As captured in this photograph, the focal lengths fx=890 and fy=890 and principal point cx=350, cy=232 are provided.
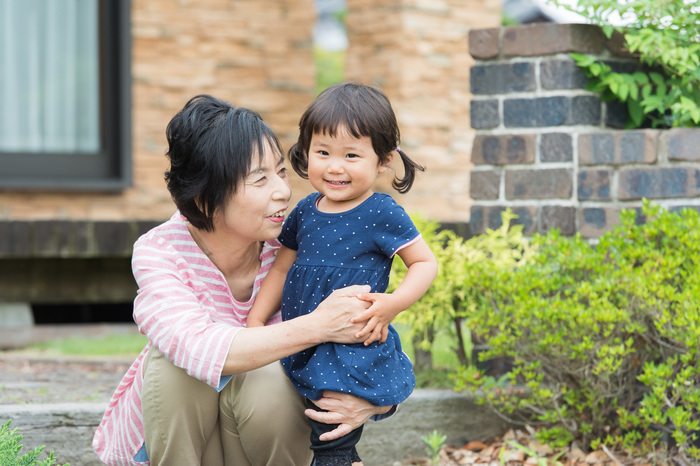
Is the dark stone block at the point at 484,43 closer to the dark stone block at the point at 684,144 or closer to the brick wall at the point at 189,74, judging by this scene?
the dark stone block at the point at 684,144

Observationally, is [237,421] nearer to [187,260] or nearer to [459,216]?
[187,260]

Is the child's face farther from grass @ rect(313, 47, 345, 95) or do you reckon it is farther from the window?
grass @ rect(313, 47, 345, 95)

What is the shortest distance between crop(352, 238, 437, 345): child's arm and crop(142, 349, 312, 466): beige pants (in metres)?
0.35

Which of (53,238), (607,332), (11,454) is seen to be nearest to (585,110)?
(607,332)

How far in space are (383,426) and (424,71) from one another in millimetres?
3679

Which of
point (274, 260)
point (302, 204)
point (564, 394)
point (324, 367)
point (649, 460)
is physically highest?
point (302, 204)

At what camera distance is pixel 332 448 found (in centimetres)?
243

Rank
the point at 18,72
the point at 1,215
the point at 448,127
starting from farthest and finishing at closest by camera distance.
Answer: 1. the point at 448,127
2. the point at 18,72
3. the point at 1,215

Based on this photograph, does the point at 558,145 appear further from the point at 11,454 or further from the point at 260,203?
the point at 11,454

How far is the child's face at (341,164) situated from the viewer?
→ 2.45 meters

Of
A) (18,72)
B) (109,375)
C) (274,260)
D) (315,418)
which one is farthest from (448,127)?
(315,418)

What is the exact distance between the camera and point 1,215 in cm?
563

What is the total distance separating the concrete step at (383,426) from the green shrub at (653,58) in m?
1.36

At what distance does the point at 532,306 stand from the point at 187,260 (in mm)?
1212
